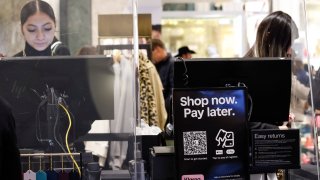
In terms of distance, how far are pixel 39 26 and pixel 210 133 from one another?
5.28 ft

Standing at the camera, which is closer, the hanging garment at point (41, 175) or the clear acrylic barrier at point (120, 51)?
the hanging garment at point (41, 175)

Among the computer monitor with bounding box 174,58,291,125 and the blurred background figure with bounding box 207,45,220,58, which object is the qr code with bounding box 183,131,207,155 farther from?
the blurred background figure with bounding box 207,45,220,58

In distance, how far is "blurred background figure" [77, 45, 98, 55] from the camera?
3.42 metres

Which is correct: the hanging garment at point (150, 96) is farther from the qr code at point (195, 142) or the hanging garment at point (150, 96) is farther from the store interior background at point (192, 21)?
the qr code at point (195, 142)

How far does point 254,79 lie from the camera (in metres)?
2.60

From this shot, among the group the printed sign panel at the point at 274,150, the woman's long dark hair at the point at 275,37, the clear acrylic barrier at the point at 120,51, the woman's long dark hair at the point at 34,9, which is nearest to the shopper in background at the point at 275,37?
the woman's long dark hair at the point at 275,37

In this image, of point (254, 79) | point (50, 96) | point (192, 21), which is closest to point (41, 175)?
point (50, 96)

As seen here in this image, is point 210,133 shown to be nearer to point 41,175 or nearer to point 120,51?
point 41,175

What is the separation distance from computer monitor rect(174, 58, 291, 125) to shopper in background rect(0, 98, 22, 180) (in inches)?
37.8

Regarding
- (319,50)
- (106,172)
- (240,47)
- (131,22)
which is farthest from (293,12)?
(240,47)

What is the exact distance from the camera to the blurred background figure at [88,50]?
11.2ft

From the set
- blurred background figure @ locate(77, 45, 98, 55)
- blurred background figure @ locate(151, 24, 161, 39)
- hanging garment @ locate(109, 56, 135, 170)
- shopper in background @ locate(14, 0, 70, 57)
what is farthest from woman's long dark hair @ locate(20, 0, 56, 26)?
blurred background figure @ locate(151, 24, 161, 39)

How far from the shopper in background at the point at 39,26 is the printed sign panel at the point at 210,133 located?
1.31 m

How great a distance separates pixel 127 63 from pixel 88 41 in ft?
1.04
